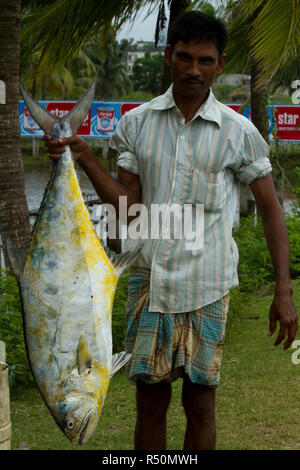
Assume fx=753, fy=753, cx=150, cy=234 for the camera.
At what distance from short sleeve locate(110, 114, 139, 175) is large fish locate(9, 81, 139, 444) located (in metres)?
0.49

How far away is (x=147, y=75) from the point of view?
2596 inches

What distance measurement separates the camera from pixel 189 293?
2752mm

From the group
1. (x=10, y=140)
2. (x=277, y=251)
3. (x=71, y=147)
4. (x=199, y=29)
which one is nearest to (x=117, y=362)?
(x=71, y=147)

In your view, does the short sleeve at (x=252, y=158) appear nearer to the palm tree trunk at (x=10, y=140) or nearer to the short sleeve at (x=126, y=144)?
the short sleeve at (x=126, y=144)

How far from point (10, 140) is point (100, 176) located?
346 centimetres

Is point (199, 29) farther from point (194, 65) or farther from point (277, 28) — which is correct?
point (277, 28)

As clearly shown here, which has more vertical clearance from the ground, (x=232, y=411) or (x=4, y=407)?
(x=4, y=407)

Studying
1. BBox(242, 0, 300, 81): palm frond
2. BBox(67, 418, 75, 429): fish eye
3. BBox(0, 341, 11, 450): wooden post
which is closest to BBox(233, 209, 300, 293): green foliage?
BBox(242, 0, 300, 81): palm frond

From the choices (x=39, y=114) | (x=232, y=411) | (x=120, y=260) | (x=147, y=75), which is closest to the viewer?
(x=39, y=114)

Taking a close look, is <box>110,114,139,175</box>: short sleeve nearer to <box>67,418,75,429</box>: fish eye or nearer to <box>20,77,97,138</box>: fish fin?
<box>20,77,97,138</box>: fish fin

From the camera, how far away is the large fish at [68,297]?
82.2 inches

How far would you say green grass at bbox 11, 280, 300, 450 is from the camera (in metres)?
4.00

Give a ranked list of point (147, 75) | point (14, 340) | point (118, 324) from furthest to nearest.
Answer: point (147, 75), point (118, 324), point (14, 340)
